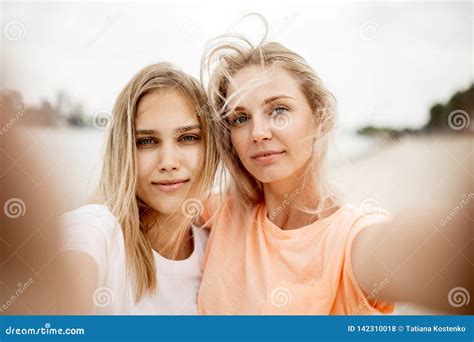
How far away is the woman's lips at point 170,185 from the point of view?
2.14m

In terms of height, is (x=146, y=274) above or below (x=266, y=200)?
below

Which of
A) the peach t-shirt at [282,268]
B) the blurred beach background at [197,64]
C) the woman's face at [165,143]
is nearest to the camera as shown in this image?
the peach t-shirt at [282,268]

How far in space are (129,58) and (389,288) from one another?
140cm

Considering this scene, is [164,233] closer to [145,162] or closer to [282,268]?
[145,162]

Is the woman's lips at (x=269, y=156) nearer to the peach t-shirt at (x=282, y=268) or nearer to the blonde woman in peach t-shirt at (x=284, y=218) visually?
the blonde woman in peach t-shirt at (x=284, y=218)

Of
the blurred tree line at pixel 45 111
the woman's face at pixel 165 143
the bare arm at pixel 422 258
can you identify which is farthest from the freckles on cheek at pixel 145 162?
the bare arm at pixel 422 258

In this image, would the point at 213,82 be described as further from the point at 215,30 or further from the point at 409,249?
the point at 409,249

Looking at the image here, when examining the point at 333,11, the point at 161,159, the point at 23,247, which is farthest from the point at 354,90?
the point at 23,247

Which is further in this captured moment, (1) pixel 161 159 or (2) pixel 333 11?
(2) pixel 333 11

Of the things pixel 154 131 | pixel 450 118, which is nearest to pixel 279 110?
pixel 154 131

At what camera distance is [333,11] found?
227cm

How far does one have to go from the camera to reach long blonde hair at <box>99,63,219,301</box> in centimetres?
211

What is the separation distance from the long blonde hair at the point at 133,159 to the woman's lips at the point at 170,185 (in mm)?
53
